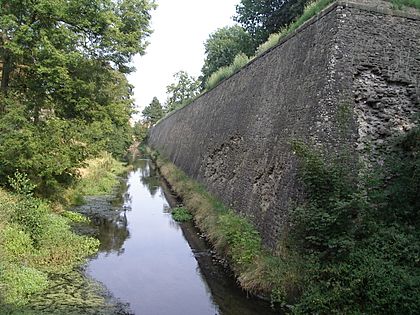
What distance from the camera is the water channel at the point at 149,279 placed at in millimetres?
7652

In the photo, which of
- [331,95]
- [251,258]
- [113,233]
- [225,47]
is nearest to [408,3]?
[331,95]

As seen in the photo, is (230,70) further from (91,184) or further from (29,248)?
(29,248)

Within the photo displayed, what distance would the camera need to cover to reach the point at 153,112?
296 feet

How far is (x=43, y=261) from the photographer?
9.20 meters

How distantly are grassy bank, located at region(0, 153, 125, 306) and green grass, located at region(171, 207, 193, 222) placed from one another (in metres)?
4.17

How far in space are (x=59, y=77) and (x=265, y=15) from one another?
51.5 ft

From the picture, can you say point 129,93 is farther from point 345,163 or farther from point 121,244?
point 345,163

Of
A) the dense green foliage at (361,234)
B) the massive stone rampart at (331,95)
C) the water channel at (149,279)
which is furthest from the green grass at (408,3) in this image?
the water channel at (149,279)

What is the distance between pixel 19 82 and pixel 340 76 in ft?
33.0

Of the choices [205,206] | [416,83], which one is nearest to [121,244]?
[205,206]

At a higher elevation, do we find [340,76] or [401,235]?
[340,76]

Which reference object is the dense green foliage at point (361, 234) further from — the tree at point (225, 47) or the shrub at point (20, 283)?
the tree at point (225, 47)

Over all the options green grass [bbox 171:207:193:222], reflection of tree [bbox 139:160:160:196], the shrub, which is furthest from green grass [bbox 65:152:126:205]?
the shrub

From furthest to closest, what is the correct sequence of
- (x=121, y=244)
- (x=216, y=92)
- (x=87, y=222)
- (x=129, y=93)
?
(x=129, y=93) → (x=216, y=92) → (x=87, y=222) → (x=121, y=244)
